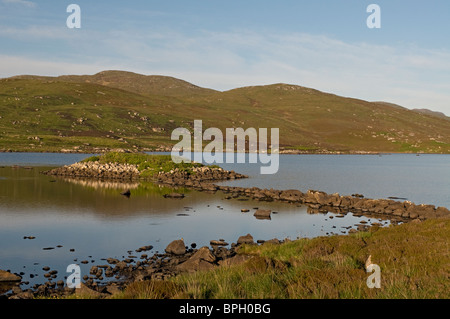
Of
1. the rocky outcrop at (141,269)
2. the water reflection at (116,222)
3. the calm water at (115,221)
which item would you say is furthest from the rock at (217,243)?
the rocky outcrop at (141,269)

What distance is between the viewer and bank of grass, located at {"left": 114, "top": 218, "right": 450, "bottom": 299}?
39.5ft

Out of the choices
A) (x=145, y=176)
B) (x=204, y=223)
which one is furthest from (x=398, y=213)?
(x=145, y=176)

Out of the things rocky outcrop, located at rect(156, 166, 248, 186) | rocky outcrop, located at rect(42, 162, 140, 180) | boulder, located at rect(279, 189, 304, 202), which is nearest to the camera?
boulder, located at rect(279, 189, 304, 202)

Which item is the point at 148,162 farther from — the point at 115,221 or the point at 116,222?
the point at 116,222

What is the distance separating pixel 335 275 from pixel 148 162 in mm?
67878

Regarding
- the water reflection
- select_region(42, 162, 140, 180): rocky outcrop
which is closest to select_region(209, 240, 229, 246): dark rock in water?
the water reflection

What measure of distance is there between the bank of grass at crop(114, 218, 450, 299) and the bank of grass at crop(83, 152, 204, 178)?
54.9m

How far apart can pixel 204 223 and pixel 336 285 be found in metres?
24.8

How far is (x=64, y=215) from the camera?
39.2 meters

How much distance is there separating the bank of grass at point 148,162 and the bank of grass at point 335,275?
54.9 m

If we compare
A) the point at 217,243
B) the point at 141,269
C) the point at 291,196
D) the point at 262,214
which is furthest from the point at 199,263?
the point at 291,196

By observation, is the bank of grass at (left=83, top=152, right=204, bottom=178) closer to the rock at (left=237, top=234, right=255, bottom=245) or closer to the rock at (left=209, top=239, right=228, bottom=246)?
the rock at (left=209, top=239, right=228, bottom=246)

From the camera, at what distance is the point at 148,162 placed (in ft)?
260
